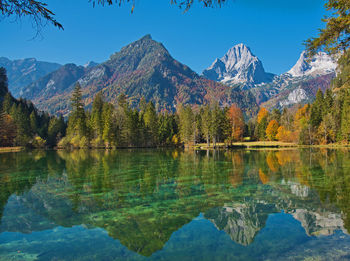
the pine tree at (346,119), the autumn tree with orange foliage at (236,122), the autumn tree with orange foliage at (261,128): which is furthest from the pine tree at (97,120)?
the pine tree at (346,119)

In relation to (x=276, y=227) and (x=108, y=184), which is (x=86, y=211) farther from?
(x=276, y=227)

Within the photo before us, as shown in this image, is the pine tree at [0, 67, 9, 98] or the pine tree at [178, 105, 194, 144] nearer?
the pine tree at [178, 105, 194, 144]

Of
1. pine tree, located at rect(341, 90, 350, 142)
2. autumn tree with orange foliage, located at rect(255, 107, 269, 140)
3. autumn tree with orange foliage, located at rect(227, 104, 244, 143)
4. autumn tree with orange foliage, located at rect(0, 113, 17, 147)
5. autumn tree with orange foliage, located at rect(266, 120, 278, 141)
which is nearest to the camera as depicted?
pine tree, located at rect(341, 90, 350, 142)

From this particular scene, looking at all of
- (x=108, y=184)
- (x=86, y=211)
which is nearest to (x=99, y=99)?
(x=108, y=184)

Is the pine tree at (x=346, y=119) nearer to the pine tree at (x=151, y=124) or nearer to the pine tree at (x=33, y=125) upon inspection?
the pine tree at (x=151, y=124)

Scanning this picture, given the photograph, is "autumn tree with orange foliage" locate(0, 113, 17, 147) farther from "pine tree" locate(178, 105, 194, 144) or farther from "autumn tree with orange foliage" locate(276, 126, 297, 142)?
"autumn tree with orange foliage" locate(276, 126, 297, 142)

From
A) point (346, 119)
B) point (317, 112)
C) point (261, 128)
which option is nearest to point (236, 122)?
point (261, 128)

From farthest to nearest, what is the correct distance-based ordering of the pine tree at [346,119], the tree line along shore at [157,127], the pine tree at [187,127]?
the pine tree at [187,127] → the tree line along shore at [157,127] → the pine tree at [346,119]

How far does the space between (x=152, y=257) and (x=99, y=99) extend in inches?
3334

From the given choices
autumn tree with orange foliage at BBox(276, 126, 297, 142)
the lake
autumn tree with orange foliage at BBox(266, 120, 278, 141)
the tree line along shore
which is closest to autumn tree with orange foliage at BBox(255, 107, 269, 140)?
the tree line along shore

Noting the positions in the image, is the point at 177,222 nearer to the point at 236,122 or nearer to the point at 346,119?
the point at 346,119

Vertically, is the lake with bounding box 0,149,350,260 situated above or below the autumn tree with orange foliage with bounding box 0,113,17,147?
below

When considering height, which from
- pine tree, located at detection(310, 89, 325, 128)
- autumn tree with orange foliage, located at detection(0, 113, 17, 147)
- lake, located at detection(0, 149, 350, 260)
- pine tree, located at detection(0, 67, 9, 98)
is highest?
pine tree, located at detection(0, 67, 9, 98)

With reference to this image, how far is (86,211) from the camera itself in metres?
10.9
